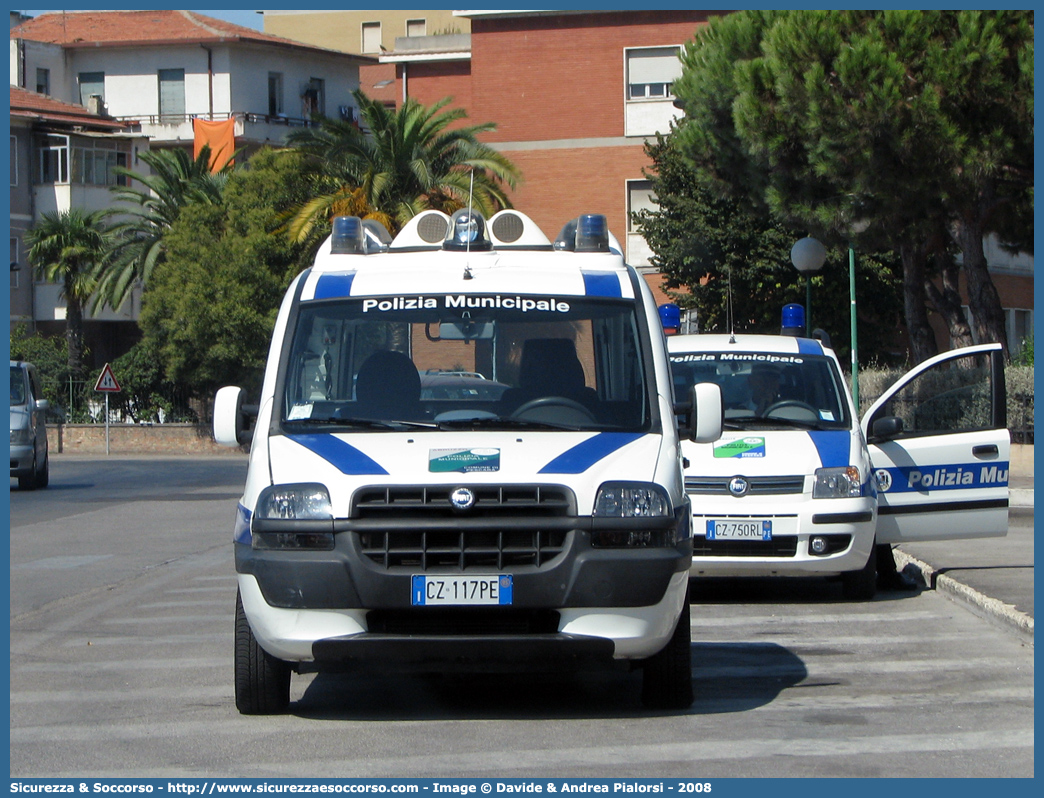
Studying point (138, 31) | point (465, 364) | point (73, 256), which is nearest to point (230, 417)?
point (465, 364)

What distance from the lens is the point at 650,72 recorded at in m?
41.9

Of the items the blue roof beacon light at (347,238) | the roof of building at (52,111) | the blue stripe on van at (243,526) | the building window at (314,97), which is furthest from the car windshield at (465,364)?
the building window at (314,97)

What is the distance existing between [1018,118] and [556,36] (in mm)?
24149

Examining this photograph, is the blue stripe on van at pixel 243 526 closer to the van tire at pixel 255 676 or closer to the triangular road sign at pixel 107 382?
the van tire at pixel 255 676

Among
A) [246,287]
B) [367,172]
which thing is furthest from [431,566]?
[246,287]

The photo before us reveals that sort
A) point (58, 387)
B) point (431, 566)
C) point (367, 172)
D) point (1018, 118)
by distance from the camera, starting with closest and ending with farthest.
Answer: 1. point (431, 566)
2. point (1018, 118)
3. point (367, 172)
4. point (58, 387)

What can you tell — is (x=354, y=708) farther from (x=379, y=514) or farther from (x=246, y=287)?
(x=246, y=287)

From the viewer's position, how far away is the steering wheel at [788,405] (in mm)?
10562

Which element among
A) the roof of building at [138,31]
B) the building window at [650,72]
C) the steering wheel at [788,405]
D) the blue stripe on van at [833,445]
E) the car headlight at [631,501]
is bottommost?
the blue stripe on van at [833,445]

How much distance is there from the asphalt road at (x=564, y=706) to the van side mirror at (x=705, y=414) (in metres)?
1.25

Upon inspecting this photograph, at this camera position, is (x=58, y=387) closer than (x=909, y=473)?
No

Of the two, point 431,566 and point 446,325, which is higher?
point 446,325

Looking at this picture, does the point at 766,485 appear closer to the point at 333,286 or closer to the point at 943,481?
the point at 943,481

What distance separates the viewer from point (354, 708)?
22.0 ft
